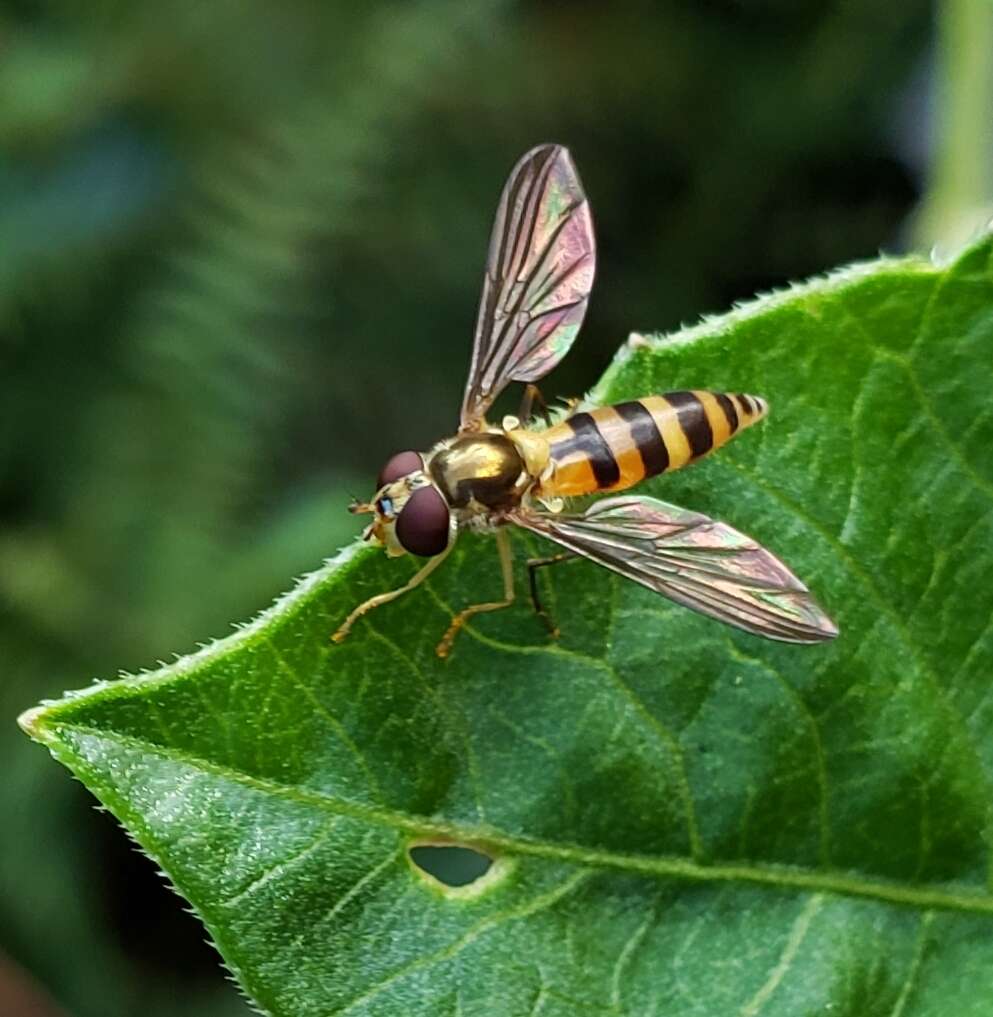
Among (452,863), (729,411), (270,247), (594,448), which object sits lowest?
(452,863)

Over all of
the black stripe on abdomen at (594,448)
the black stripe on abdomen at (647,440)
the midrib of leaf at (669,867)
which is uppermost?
A: the black stripe on abdomen at (594,448)

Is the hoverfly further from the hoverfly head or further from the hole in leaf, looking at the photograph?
the hole in leaf

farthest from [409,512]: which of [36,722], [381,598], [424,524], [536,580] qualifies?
[36,722]

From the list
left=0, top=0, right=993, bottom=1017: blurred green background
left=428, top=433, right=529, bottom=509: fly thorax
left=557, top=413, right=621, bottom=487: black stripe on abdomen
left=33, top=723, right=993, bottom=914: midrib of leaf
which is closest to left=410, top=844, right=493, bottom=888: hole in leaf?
left=33, top=723, right=993, bottom=914: midrib of leaf

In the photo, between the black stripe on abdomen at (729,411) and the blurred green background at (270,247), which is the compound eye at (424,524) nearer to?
the black stripe on abdomen at (729,411)

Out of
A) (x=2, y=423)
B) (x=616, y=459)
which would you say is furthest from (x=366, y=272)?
(x=616, y=459)

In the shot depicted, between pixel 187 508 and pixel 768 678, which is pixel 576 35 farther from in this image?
pixel 768 678

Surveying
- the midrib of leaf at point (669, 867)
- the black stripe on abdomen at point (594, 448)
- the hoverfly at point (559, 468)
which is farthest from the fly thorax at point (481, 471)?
the midrib of leaf at point (669, 867)

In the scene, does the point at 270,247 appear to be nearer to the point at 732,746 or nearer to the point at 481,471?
the point at 481,471
